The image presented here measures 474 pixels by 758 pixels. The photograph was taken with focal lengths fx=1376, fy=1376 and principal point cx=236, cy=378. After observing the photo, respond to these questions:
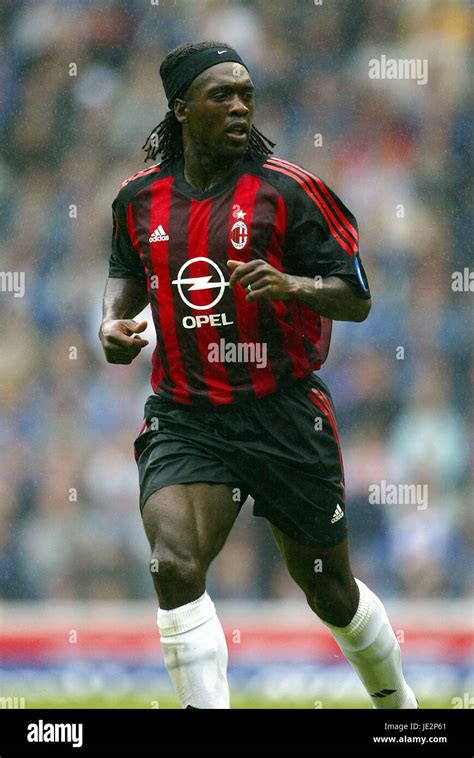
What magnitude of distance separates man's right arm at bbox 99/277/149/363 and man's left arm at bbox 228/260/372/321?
0.38 meters

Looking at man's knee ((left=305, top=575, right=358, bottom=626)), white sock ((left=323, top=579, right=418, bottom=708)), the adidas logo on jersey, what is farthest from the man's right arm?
white sock ((left=323, top=579, right=418, bottom=708))

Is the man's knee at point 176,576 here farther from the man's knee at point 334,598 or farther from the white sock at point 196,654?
the man's knee at point 334,598

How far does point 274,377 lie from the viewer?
4520mm

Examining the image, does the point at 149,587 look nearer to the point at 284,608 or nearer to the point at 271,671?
the point at 284,608

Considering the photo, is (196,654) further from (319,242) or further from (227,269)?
(319,242)

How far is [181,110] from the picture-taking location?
15.1 ft

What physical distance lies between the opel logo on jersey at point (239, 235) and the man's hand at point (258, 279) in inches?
11.4

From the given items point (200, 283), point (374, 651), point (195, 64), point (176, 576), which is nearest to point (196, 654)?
point (176, 576)

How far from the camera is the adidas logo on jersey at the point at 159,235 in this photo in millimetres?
4492

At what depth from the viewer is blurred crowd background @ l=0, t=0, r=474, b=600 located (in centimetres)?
802

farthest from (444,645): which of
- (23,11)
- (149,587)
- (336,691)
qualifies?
(23,11)

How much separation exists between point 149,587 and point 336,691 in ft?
5.09

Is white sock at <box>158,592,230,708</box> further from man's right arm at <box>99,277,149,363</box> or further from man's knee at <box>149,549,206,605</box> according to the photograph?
man's right arm at <box>99,277,149,363</box>

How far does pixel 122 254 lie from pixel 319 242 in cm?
74
